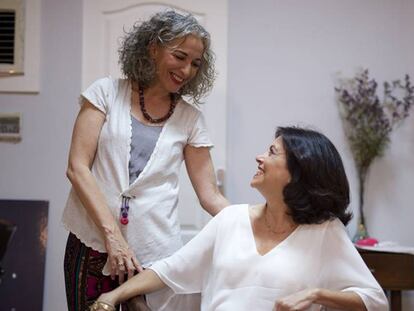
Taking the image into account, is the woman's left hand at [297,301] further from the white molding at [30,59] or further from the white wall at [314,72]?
the white molding at [30,59]

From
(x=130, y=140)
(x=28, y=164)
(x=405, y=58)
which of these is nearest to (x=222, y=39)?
(x=405, y=58)

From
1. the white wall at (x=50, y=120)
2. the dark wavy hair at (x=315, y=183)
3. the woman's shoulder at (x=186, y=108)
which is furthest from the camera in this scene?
the white wall at (x=50, y=120)

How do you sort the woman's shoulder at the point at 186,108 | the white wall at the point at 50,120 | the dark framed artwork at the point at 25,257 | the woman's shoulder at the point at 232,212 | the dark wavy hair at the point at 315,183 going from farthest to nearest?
the white wall at the point at 50,120
the dark framed artwork at the point at 25,257
the woman's shoulder at the point at 186,108
the woman's shoulder at the point at 232,212
the dark wavy hair at the point at 315,183

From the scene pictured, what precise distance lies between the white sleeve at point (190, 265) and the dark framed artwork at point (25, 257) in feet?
5.30

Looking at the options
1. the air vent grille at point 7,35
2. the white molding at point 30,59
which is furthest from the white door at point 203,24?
the air vent grille at point 7,35

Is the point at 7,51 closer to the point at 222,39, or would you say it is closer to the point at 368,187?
the point at 222,39

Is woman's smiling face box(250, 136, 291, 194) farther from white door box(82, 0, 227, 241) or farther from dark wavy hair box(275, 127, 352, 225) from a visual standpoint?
white door box(82, 0, 227, 241)

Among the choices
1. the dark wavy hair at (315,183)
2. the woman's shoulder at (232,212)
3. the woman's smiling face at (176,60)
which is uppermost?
the woman's smiling face at (176,60)

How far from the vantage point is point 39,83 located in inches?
117

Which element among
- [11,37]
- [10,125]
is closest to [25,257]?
[10,125]

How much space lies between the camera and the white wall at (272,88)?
296cm

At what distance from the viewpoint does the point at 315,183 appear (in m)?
1.42

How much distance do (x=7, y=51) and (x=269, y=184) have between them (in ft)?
7.07

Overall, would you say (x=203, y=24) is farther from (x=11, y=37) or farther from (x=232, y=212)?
(x=232, y=212)
